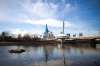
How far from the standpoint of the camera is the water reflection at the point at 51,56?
2.78m

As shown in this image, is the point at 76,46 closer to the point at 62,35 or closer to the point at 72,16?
the point at 62,35

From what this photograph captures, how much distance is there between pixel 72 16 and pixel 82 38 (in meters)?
0.47

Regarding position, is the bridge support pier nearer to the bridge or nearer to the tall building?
the bridge

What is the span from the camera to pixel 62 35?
3039 mm

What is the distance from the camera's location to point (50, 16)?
304 centimetres

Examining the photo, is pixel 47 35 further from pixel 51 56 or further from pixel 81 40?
pixel 81 40

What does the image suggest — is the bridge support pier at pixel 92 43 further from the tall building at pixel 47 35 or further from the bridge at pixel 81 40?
the tall building at pixel 47 35

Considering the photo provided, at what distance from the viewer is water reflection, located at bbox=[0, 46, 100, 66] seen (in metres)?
2.78

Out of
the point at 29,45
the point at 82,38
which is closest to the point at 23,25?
the point at 29,45

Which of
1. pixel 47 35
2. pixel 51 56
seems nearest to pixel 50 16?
pixel 47 35

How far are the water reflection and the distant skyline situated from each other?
326 mm

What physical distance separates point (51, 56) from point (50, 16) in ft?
2.42

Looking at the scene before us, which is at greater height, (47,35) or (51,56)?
(47,35)

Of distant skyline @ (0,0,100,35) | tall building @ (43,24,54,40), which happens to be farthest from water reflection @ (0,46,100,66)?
distant skyline @ (0,0,100,35)
